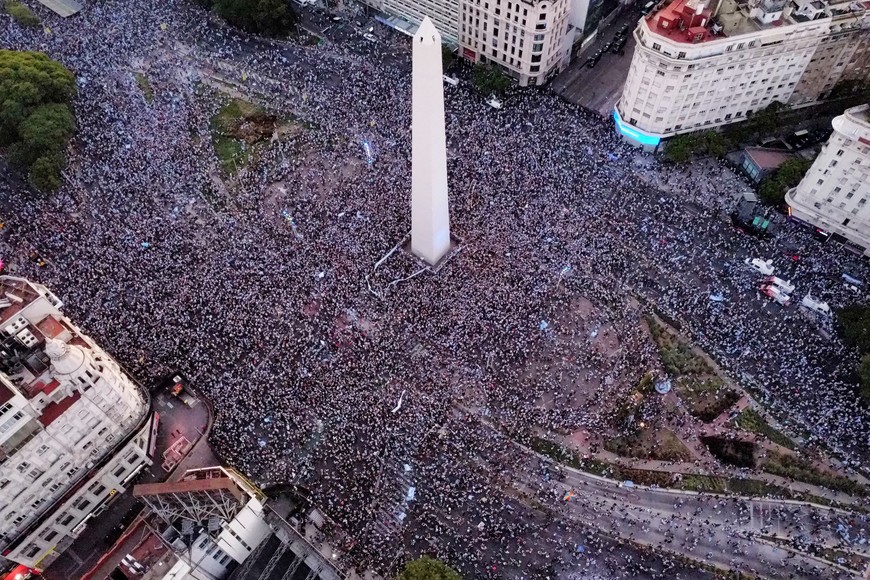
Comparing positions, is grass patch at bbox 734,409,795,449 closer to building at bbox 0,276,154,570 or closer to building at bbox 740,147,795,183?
building at bbox 740,147,795,183

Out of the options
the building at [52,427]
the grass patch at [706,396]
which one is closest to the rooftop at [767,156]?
the grass patch at [706,396]

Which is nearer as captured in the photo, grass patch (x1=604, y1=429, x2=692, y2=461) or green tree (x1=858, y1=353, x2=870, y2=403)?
grass patch (x1=604, y1=429, x2=692, y2=461)

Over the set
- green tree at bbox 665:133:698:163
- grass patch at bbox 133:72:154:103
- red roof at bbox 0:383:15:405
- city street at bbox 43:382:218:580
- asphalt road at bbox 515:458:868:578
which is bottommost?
city street at bbox 43:382:218:580

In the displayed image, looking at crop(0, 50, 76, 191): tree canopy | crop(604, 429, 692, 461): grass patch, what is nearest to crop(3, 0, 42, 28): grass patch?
crop(0, 50, 76, 191): tree canopy

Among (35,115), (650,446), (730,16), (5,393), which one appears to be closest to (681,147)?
(730,16)

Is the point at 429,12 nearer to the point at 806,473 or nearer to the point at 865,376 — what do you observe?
the point at 865,376

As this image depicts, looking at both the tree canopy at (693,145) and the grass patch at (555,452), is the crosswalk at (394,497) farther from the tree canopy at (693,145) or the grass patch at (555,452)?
the tree canopy at (693,145)
